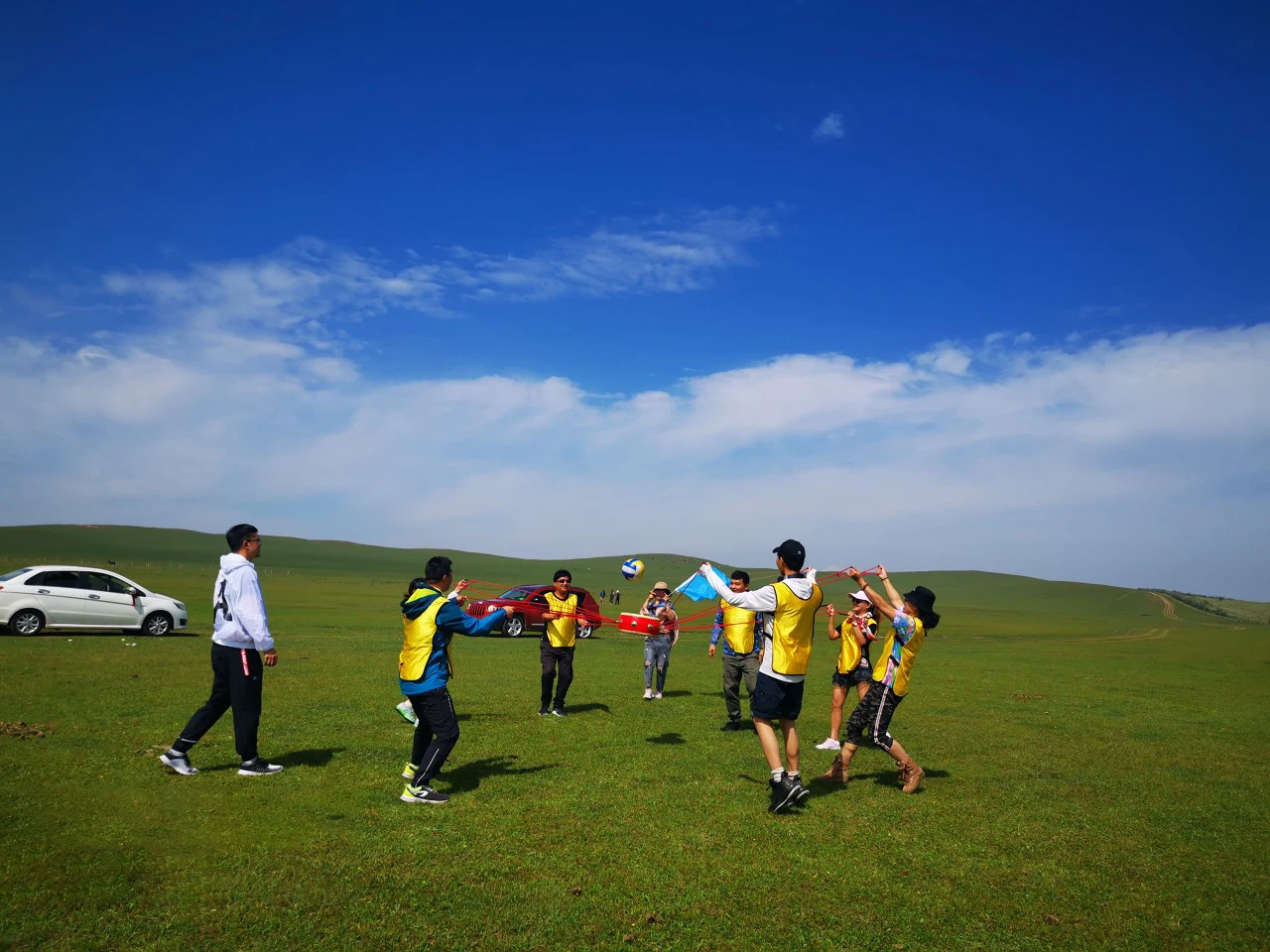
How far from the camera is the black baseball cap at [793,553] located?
7789 mm

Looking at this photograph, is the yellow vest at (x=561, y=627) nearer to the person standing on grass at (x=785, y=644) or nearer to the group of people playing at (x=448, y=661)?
the group of people playing at (x=448, y=661)

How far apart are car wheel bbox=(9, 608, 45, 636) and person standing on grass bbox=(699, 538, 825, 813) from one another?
815 inches

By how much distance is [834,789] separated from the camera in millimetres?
8516

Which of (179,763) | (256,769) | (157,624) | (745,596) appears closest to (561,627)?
(256,769)

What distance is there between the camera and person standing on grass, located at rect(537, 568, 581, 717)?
1170 cm

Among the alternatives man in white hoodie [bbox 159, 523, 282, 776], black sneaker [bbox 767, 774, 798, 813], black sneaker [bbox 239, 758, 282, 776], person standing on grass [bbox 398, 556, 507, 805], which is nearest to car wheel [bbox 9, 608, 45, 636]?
man in white hoodie [bbox 159, 523, 282, 776]

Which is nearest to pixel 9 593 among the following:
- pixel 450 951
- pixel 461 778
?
pixel 461 778

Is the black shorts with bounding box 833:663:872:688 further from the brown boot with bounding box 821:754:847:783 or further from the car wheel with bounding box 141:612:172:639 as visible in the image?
the car wheel with bounding box 141:612:172:639

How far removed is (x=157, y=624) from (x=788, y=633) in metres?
21.0

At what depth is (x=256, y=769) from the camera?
8.00 m

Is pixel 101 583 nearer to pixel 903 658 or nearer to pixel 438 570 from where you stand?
pixel 438 570

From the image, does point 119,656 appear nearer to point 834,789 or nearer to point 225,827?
point 225,827

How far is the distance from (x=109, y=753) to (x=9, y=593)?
1532 centimetres

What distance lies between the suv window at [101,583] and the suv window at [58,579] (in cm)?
20
